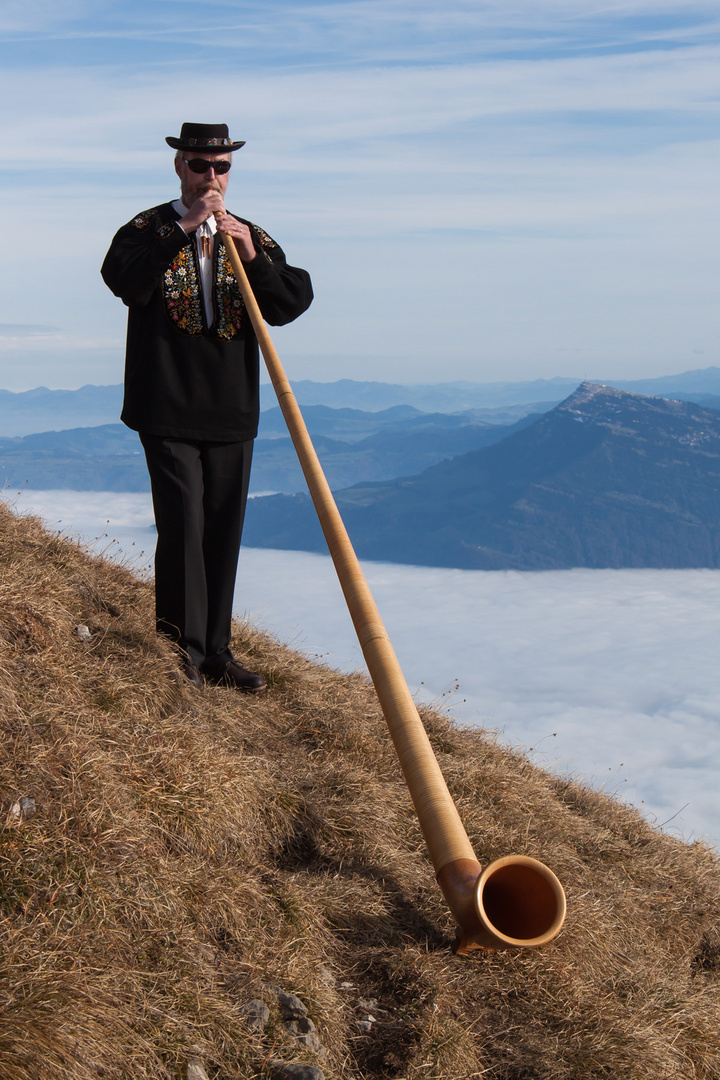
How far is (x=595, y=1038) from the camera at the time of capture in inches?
122

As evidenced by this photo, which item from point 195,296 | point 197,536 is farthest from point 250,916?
point 195,296

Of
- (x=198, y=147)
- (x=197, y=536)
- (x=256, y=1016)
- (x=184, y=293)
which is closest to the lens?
(x=256, y=1016)

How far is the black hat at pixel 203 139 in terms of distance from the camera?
4422 millimetres

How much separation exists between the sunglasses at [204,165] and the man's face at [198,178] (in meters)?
0.01

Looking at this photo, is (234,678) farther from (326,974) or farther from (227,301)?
(326,974)

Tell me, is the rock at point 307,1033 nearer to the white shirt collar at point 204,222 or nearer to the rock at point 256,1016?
the rock at point 256,1016

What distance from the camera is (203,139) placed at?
4438 mm

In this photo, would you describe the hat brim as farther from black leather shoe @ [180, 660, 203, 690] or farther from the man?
black leather shoe @ [180, 660, 203, 690]

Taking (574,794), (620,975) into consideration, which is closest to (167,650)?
(620,975)

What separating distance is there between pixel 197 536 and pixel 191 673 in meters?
0.75

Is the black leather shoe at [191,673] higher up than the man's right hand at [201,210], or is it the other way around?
the man's right hand at [201,210]

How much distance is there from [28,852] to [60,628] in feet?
5.43

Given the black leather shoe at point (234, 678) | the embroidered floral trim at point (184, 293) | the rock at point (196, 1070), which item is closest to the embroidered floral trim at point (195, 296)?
the embroidered floral trim at point (184, 293)

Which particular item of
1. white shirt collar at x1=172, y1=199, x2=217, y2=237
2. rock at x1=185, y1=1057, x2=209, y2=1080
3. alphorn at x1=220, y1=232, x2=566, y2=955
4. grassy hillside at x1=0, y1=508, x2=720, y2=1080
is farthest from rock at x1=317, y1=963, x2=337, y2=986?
white shirt collar at x1=172, y1=199, x2=217, y2=237
